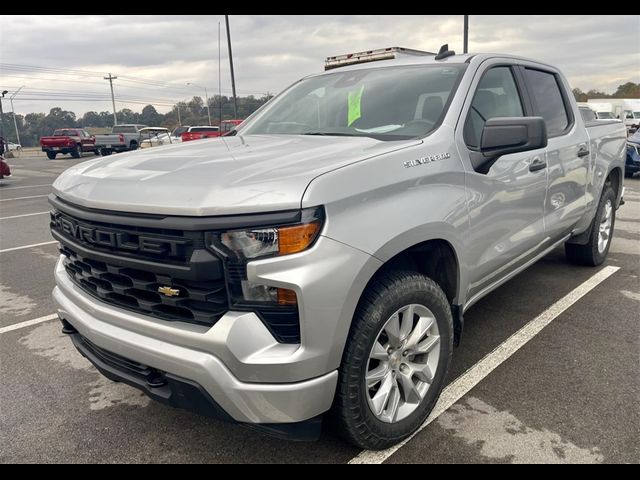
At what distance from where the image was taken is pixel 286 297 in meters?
1.82

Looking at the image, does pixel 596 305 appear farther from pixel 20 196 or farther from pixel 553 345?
pixel 20 196

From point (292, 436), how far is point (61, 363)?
2133mm

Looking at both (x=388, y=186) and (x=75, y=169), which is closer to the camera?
(x=388, y=186)

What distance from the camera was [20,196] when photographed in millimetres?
12195

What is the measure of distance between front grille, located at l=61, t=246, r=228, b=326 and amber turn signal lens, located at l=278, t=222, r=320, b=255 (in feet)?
0.90

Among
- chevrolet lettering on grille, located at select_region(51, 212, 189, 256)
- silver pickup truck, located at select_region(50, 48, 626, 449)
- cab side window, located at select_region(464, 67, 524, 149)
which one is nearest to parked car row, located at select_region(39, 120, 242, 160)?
cab side window, located at select_region(464, 67, 524, 149)

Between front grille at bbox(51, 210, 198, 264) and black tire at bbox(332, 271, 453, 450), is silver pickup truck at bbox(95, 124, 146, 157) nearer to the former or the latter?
front grille at bbox(51, 210, 198, 264)

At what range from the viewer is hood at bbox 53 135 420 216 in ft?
6.04

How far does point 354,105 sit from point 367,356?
1.71m

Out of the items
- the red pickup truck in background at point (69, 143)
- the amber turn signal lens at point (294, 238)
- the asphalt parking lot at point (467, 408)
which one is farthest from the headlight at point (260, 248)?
the red pickup truck in background at point (69, 143)

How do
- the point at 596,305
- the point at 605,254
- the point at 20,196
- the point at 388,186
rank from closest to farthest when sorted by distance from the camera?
the point at 388,186
the point at 596,305
the point at 605,254
the point at 20,196

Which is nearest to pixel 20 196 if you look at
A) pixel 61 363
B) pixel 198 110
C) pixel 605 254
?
pixel 61 363

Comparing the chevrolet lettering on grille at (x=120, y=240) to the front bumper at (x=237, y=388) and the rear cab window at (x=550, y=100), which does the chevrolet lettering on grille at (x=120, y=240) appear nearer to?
the front bumper at (x=237, y=388)

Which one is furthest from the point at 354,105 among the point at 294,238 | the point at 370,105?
the point at 294,238
